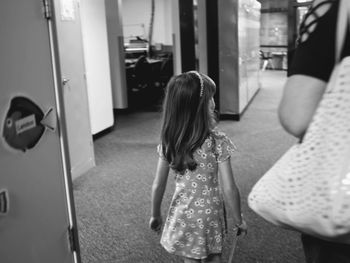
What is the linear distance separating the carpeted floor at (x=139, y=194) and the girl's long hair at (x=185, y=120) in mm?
956

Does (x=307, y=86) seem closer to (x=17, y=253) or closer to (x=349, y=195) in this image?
(x=349, y=195)

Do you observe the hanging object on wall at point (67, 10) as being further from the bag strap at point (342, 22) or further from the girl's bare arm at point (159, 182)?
the bag strap at point (342, 22)

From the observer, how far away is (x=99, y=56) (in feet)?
17.9

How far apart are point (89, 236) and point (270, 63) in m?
12.7

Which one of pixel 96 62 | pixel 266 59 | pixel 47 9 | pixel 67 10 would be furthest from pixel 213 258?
pixel 266 59

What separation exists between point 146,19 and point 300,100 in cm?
1054

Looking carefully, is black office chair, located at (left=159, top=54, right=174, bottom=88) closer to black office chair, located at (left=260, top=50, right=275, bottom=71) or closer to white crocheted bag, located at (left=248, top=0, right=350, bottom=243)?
black office chair, located at (left=260, top=50, right=275, bottom=71)

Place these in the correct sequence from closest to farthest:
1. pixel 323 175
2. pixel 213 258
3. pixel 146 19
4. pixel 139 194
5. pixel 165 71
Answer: pixel 323 175 → pixel 213 258 → pixel 139 194 → pixel 165 71 → pixel 146 19

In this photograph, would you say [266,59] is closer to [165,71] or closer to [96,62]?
[165,71]

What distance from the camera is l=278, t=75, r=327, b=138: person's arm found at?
883 mm

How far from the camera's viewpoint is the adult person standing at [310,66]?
857 millimetres

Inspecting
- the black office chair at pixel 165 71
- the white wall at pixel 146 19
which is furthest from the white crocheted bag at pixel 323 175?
the white wall at pixel 146 19

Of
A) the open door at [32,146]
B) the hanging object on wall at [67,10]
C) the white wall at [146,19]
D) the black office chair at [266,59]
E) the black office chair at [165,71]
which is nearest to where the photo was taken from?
the open door at [32,146]

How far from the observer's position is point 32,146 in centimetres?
159
